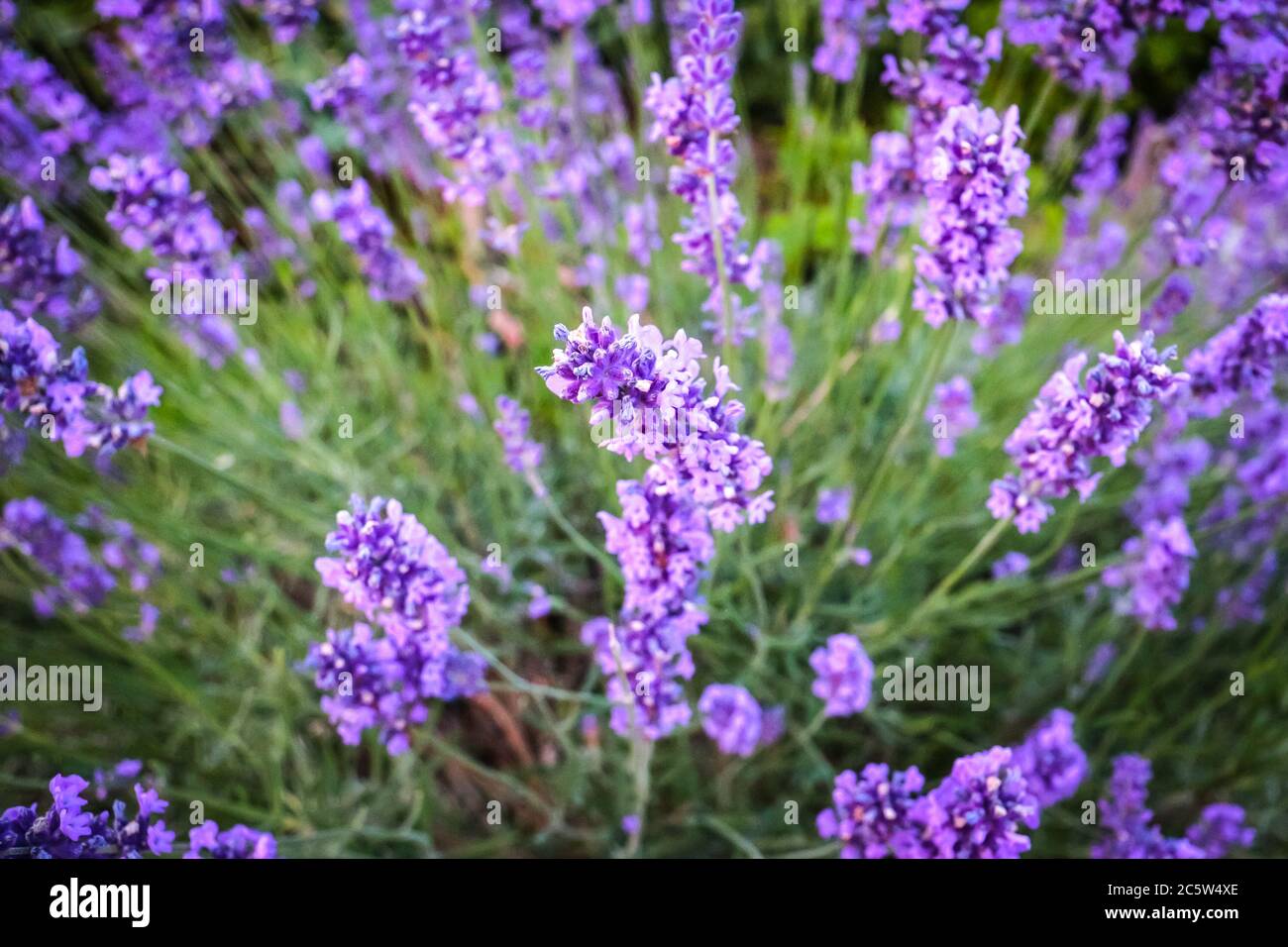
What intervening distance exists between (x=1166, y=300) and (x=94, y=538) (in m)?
1.95

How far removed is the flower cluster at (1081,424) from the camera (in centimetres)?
115

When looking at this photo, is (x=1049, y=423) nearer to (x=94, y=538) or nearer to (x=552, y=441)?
(x=552, y=441)

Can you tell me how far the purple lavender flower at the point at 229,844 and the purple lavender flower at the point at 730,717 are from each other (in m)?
0.58

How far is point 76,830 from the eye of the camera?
118 cm

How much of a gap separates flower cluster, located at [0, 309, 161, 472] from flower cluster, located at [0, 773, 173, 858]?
39cm

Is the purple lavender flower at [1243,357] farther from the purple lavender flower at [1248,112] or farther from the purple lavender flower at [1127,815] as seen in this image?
the purple lavender flower at [1127,815]

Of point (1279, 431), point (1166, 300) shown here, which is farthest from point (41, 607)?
point (1279, 431)

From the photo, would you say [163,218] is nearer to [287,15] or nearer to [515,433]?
[287,15]

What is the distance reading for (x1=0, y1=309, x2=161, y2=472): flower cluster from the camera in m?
1.25

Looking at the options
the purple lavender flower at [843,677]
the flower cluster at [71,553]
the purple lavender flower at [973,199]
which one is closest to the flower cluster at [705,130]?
the purple lavender flower at [973,199]

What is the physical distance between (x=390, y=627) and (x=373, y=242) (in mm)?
729

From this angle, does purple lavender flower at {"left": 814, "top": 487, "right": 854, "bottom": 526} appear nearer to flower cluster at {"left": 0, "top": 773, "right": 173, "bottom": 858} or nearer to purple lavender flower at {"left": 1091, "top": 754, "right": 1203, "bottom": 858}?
purple lavender flower at {"left": 1091, "top": 754, "right": 1203, "bottom": 858}

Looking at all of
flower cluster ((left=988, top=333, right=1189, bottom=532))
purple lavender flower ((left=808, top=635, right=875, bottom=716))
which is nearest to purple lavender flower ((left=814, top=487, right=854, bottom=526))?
purple lavender flower ((left=808, top=635, right=875, bottom=716))

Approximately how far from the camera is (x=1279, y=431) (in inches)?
75.6
